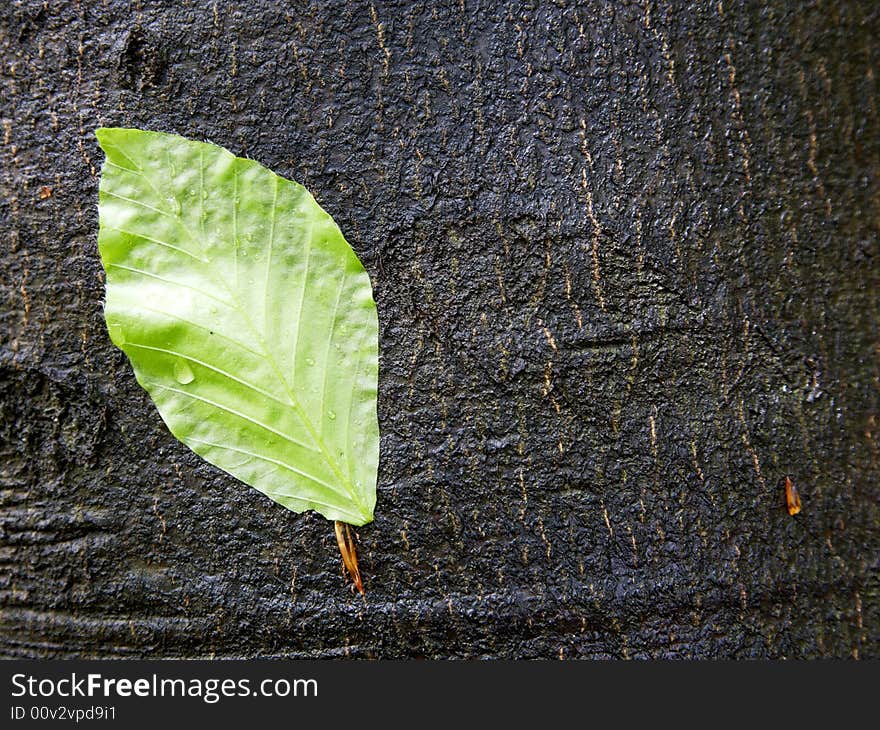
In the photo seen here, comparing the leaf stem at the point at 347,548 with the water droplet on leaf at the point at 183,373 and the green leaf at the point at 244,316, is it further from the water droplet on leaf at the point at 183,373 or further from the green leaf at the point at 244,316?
the water droplet on leaf at the point at 183,373

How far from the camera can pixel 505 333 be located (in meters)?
0.79

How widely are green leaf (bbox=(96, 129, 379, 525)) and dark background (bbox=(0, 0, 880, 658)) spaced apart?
4cm

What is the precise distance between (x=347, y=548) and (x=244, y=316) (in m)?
0.29

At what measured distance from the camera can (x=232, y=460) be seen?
781 millimetres

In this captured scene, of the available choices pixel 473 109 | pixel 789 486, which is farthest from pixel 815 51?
pixel 789 486

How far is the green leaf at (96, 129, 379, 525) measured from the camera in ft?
2.48

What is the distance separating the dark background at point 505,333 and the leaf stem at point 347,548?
2cm

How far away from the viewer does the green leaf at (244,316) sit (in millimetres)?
757

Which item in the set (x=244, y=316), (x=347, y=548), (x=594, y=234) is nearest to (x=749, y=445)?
(x=594, y=234)

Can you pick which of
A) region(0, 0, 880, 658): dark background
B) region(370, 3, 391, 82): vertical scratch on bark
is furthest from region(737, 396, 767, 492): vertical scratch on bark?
region(370, 3, 391, 82): vertical scratch on bark

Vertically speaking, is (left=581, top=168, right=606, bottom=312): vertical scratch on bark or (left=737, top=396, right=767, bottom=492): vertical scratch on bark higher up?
(left=581, top=168, right=606, bottom=312): vertical scratch on bark

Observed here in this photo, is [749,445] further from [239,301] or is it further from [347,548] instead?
[239,301]

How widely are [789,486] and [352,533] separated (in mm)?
500

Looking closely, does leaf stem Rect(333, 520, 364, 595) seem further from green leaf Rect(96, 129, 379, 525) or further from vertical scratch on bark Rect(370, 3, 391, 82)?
vertical scratch on bark Rect(370, 3, 391, 82)
